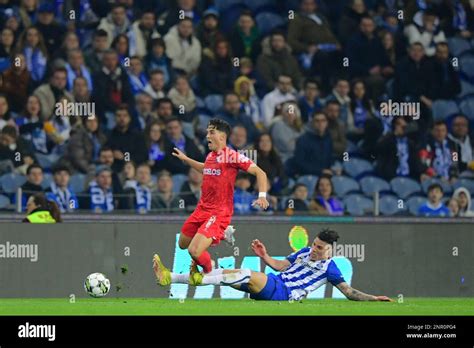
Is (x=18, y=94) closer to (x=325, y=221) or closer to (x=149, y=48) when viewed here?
(x=149, y=48)

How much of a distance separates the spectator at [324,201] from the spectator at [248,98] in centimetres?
194

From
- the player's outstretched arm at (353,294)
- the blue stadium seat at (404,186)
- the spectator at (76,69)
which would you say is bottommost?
the player's outstretched arm at (353,294)

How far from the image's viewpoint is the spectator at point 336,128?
22188 mm

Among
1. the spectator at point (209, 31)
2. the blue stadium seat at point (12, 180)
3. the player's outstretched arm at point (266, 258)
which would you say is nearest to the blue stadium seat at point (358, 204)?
the spectator at point (209, 31)

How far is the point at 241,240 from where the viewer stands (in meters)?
19.0

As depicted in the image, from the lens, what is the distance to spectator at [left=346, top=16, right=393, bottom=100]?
76.6 ft

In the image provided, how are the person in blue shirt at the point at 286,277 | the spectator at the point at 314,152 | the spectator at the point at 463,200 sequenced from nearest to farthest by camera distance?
1. the person in blue shirt at the point at 286,277
2. the spectator at the point at 463,200
3. the spectator at the point at 314,152

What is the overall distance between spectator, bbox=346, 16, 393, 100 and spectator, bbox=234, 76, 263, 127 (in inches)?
77.0

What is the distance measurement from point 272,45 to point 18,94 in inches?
174

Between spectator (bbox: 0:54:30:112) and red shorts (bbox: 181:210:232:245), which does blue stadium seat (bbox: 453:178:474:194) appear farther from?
spectator (bbox: 0:54:30:112)

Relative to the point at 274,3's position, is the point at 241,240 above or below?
below

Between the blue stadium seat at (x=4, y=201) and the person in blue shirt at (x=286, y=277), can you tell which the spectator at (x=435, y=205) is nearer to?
the person in blue shirt at (x=286, y=277)
